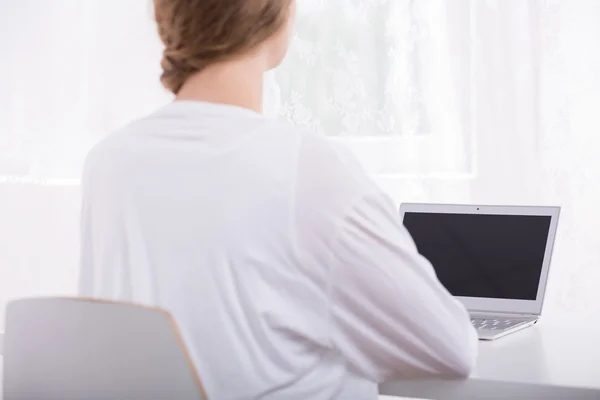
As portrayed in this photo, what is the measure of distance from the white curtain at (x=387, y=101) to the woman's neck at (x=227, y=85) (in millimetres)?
1315

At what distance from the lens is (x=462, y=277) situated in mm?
1628

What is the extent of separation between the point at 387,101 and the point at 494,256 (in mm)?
1120

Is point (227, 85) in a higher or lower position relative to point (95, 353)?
higher

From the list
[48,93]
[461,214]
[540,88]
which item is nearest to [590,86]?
[540,88]

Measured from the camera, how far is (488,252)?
1615 millimetres

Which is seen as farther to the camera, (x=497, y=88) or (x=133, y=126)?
(x=497, y=88)

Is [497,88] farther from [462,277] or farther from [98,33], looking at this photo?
[98,33]

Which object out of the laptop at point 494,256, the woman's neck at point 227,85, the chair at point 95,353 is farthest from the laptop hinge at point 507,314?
the chair at point 95,353

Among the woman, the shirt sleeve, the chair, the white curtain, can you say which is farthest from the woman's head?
the white curtain

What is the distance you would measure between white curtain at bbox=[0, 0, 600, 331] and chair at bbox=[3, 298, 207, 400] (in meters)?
1.60

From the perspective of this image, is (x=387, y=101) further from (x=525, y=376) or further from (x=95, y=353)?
(x=95, y=353)

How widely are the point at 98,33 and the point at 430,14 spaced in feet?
4.14

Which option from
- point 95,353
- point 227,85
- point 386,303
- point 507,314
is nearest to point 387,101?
point 507,314

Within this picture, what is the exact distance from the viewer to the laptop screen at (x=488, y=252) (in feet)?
5.16
